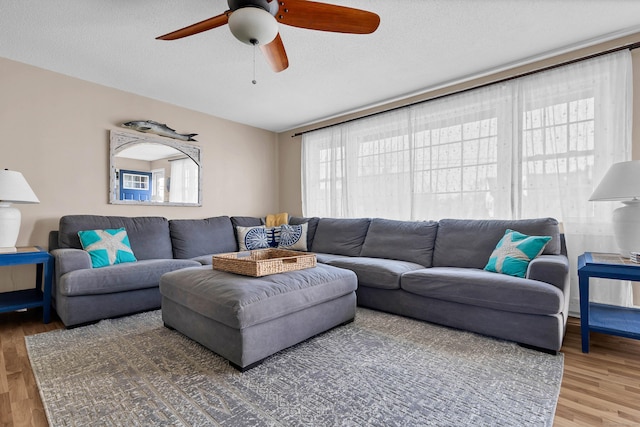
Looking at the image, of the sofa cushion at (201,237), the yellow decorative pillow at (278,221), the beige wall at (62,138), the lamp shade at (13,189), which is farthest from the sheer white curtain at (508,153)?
the lamp shade at (13,189)

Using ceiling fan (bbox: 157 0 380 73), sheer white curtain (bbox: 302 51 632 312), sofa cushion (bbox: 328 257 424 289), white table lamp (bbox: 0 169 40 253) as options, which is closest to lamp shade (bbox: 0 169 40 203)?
white table lamp (bbox: 0 169 40 253)

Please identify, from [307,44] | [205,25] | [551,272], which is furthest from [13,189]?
[551,272]

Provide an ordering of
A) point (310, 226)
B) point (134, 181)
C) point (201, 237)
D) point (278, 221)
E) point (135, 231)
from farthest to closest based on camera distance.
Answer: point (278, 221), point (310, 226), point (201, 237), point (134, 181), point (135, 231)

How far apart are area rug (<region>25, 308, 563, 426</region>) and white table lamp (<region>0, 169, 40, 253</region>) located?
898 mm

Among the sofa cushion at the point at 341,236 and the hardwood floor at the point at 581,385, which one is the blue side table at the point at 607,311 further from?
the sofa cushion at the point at 341,236

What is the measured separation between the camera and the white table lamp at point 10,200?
8.06 feet

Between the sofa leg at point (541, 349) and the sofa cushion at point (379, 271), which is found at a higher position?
the sofa cushion at point (379, 271)

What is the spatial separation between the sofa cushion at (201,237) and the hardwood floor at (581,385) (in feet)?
4.84

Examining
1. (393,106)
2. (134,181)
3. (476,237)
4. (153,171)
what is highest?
(393,106)

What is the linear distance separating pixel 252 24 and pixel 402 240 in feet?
8.14

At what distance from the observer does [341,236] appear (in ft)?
12.7

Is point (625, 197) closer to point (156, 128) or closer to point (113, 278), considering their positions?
point (113, 278)

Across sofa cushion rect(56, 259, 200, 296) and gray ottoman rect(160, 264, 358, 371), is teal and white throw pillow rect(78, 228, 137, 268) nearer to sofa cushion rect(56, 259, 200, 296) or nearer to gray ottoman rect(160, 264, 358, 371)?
sofa cushion rect(56, 259, 200, 296)

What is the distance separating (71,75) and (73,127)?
522 millimetres
